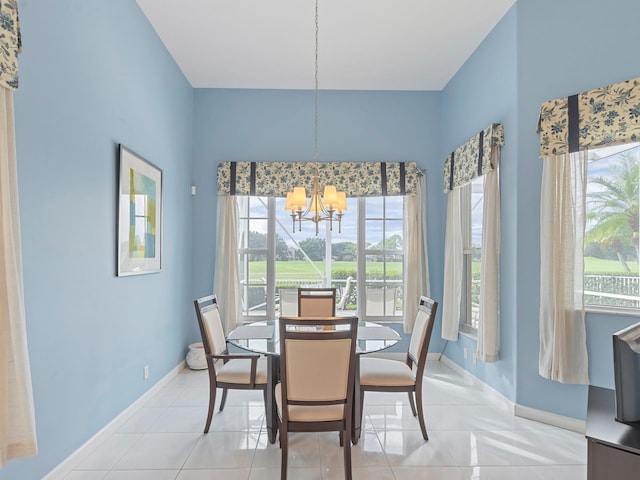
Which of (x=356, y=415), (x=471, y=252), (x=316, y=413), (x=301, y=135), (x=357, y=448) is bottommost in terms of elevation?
(x=357, y=448)

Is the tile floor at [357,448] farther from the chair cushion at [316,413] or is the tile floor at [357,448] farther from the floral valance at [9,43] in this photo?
the floral valance at [9,43]

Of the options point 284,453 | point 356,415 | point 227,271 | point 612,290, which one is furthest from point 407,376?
point 227,271

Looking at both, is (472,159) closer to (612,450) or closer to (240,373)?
(240,373)

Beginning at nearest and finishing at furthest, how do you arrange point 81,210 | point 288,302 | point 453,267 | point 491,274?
point 81,210 < point 491,274 < point 453,267 < point 288,302

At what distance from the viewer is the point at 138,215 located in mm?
3316

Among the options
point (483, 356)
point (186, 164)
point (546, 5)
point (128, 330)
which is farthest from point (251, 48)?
point (483, 356)

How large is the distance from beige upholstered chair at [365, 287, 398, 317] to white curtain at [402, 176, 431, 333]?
0.24 meters

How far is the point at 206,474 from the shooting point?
2.33 meters

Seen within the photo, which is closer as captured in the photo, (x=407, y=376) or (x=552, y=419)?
(x=407, y=376)

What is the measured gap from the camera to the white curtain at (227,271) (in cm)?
473

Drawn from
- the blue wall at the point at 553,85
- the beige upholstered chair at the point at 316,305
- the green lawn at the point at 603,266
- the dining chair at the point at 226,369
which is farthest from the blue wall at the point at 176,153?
the beige upholstered chair at the point at 316,305

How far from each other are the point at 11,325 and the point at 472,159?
3667mm

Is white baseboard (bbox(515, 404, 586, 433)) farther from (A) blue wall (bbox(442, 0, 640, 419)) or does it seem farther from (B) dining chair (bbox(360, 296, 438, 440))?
(B) dining chair (bbox(360, 296, 438, 440))

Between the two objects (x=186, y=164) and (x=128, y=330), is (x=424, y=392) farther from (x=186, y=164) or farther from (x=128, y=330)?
(x=186, y=164)
